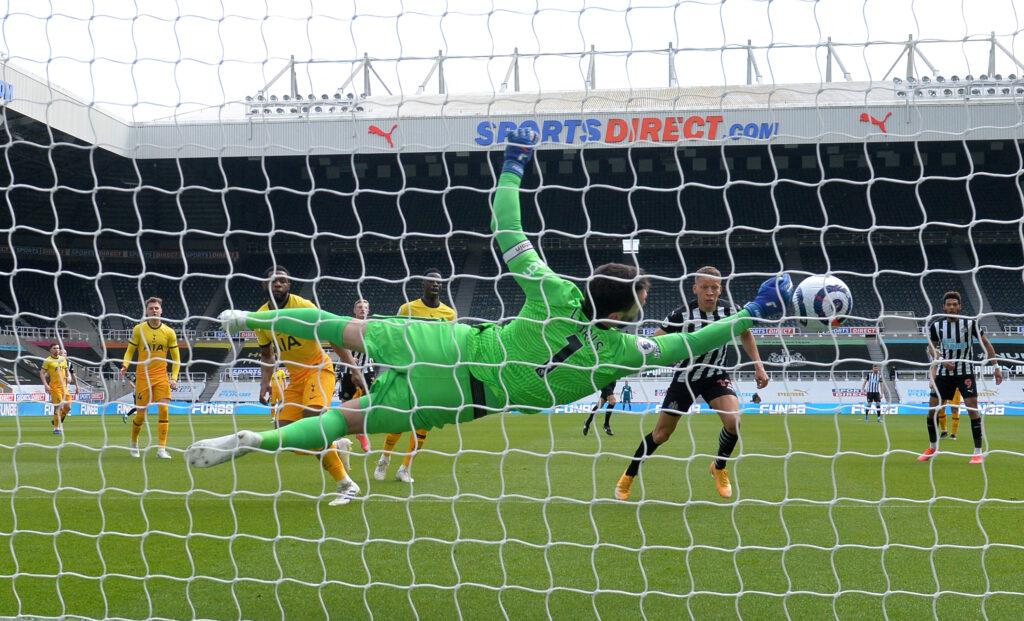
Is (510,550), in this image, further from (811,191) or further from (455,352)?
(811,191)

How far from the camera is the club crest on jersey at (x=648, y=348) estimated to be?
3693 millimetres

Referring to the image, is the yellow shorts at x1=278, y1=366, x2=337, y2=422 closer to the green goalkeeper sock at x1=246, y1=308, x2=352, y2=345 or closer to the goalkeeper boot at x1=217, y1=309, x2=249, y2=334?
the goalkeeper boot at x1=217, y1=309, x2=249, y2=334

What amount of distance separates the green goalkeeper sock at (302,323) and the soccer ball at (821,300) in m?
1.85

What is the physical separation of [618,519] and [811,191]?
2171cm

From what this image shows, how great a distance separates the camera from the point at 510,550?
15.0ft

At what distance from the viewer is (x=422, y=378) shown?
3.73m

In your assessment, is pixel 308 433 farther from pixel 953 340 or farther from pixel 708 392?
pixel 953 340

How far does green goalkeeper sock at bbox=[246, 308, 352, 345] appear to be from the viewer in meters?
3.83

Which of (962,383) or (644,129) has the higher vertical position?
(644,129)

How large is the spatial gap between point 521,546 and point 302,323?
1651 mm

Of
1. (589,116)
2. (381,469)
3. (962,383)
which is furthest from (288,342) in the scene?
(962,383)

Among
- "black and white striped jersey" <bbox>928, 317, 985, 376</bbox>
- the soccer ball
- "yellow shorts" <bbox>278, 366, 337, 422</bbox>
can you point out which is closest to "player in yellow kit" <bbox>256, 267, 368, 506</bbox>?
"yellow shorts" <bbox>278, 366, 337, 422</bbox>

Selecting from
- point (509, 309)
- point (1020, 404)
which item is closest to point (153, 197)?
point (509, 309)

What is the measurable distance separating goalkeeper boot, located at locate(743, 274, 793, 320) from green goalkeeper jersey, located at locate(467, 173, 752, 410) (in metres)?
0.06
